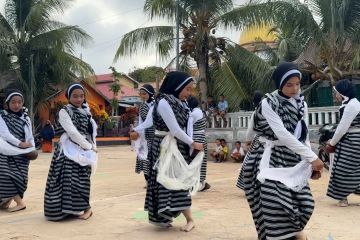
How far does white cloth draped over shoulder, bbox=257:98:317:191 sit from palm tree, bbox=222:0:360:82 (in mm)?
10225

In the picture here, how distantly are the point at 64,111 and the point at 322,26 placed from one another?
9.98 metres

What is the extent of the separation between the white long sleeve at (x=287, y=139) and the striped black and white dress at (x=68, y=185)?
253 centimetres

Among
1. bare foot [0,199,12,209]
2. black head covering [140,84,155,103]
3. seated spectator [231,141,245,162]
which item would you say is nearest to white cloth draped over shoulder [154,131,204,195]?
bare foot [0,199,12,209]

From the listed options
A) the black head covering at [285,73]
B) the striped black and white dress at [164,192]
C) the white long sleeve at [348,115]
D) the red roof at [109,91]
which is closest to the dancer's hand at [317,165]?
the black head covering at [285,73]

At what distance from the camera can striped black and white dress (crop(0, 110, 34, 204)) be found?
6125mm

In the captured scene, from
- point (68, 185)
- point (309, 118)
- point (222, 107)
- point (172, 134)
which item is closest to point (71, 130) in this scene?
point (68, 185)

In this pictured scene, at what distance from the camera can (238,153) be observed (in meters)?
13.2

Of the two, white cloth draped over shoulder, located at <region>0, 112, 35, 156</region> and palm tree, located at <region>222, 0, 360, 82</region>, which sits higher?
palm tree, located at <region>222, 0, 360, 82</region>

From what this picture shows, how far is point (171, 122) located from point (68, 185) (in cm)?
155

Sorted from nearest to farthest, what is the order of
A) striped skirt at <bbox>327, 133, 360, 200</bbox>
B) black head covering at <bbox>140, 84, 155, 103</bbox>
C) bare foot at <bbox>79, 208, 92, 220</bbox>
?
bare foot at <bbox>79, 208, 92, 220</bbox> → striped skirt at <bbox>327, 133, 360, 200</bbox> → black head covering at <bbox>140, 84, 155, 103</bbox>

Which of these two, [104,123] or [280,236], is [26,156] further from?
[104,123]

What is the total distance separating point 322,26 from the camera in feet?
44.8

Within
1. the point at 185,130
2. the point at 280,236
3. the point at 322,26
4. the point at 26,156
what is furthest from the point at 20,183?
the point at 322,26

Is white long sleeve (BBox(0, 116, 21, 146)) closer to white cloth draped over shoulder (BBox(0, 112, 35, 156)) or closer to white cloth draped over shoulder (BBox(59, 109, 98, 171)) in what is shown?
white cloth draped over shoulder (BBox(0, 112, 35, 156))
